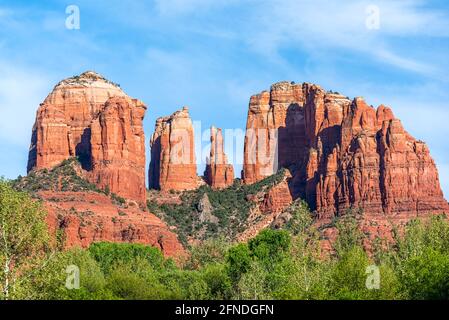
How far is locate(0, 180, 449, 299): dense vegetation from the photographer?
297 ft

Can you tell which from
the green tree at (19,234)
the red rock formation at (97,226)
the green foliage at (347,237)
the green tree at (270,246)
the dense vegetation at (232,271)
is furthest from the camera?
the red rock formation at (97,226)

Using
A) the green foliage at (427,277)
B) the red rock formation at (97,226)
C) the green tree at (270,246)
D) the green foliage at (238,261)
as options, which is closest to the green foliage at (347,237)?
the green tree at (270,246)

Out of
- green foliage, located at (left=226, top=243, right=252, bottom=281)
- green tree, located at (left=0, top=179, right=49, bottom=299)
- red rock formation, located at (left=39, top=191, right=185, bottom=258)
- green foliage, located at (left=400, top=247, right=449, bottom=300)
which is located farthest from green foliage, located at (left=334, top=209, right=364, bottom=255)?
green tree, located at (left=0, top=179, right=49, bottom=299)

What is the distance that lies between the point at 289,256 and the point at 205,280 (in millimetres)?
17025

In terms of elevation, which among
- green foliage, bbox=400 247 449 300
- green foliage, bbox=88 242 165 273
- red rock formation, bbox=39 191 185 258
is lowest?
green foliage, bbox=400 247 449 300

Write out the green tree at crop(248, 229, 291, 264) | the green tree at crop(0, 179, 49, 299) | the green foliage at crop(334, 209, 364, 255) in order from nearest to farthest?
the green tree at crop(0, 179, 49, 299)
the green tree at crop(248, 229, 291, 264)
the green foliage at crop(334, 209, 364, 255)

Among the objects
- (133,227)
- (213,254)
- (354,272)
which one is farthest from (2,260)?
(133,227)

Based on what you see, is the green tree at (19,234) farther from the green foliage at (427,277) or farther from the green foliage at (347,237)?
the green foliage at (347,237)

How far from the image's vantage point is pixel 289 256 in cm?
14638

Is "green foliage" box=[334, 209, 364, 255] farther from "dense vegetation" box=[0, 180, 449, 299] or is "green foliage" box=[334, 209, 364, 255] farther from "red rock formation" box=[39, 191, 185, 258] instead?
"red rock formation" box=[39, 191, 185, 258]

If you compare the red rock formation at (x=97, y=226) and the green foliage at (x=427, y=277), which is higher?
the red rock formation at (x=97, y=226)

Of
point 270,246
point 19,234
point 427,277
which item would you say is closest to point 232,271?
point 270,246

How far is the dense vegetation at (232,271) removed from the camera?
297 feet

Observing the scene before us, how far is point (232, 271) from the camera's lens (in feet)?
455
